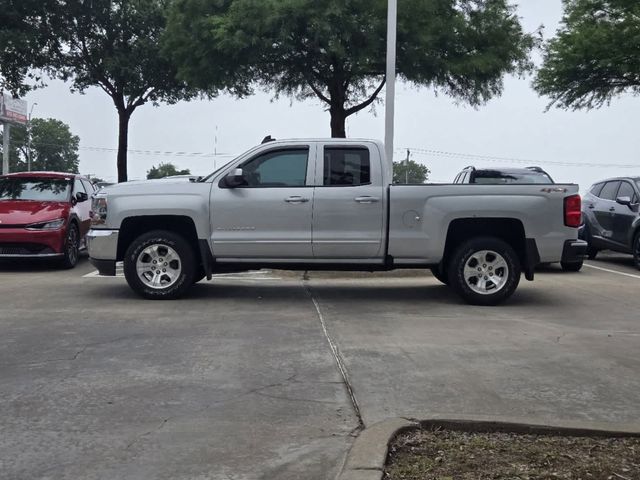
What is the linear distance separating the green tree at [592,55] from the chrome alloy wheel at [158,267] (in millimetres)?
14582

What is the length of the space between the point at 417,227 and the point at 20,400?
17.3 feet

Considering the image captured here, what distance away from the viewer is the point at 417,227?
875 centimetres

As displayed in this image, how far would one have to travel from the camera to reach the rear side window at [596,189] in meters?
14.7

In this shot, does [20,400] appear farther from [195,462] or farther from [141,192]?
[141,192]

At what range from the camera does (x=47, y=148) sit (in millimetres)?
87625

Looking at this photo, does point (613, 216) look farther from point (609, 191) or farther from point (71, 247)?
point (71, 247)

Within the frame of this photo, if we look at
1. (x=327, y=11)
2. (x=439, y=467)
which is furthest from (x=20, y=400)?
(x=327, y=11)

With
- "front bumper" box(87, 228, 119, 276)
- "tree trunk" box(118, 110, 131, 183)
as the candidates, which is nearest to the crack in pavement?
"front bumper" box(87, 228, 119, 276)

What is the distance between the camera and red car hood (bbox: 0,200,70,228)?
11.7m

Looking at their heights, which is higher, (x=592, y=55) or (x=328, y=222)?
(x=592, y=55)

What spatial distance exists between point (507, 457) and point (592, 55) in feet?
60.3

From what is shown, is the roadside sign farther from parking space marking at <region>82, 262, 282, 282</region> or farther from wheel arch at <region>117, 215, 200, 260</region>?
wheel arch at <region>117, 215, 200, 260</region>

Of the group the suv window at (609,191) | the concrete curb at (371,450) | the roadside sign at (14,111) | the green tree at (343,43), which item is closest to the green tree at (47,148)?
the roadside sign at (14,111)

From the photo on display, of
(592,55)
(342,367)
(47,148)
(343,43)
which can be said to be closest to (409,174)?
(592,55)
